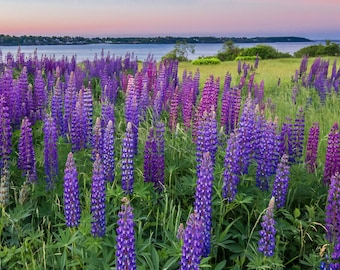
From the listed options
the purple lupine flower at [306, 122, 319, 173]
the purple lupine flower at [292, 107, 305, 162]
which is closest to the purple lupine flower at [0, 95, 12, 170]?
the purple lupine flower at [292, 107, 305, 162]

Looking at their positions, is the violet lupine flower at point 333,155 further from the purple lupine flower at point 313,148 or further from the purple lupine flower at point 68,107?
the purple lupine flower at point 68,107

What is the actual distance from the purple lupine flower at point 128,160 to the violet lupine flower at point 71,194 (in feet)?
1.64

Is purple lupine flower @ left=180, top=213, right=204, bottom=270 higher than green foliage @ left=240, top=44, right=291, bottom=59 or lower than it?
higher

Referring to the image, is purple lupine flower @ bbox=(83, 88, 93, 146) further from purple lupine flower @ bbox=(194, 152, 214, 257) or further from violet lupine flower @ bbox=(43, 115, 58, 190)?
purple lupine flower @ bbox=(194, 152, 214, 257)

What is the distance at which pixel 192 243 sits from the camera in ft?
7.66

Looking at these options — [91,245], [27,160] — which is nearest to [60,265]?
[91,245]

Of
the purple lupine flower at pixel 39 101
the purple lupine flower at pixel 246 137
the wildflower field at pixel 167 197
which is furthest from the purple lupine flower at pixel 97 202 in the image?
the purple lupine flower at pixel 39 101

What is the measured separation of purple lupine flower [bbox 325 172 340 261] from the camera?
3.00 metres

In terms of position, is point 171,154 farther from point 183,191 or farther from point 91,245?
point 91,245

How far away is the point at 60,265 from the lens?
312 cm

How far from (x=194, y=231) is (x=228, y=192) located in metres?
1.06

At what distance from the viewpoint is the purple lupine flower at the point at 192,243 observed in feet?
7.61

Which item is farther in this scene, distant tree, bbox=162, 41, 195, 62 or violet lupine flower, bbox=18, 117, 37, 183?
Result: distant tree, bbox=162, 41, 195, 62

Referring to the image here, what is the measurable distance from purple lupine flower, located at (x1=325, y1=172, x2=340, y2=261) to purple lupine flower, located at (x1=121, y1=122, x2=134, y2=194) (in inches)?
52.2
